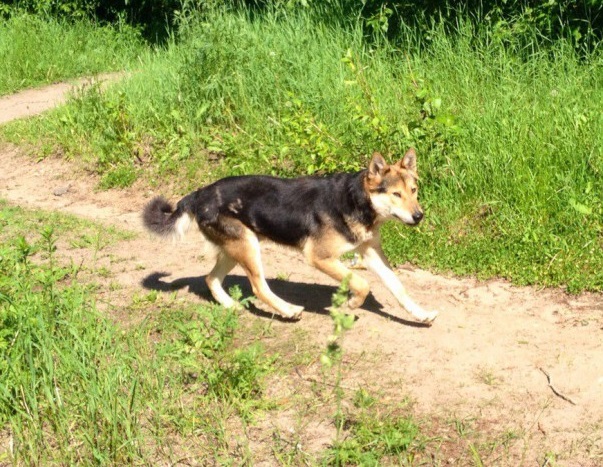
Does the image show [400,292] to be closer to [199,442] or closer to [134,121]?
[199,442]

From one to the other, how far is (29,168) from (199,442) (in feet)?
23.1

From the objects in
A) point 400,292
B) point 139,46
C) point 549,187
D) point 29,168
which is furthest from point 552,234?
point 139,46

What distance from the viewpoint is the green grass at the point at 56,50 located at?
48.8ft

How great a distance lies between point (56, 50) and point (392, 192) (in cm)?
1025

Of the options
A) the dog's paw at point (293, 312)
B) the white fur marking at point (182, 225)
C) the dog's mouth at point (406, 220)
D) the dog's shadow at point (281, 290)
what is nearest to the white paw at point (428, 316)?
the dog's shadow at point (281, 290)

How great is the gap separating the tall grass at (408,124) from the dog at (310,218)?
118 cm

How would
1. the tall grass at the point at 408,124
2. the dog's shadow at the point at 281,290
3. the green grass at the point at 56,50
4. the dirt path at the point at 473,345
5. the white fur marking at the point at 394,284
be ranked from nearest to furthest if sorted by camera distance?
1. the dirt path at the point at 473,345
2. the white fur marking at the point at 394,284
3. the dog's shadow at the point at 281,290
4. the tall grass at the point at 408,124
5. the green grass at the point at 56,50

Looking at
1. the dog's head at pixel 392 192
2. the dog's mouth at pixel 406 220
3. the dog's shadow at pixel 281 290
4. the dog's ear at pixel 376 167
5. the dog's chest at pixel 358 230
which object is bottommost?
the dog's shadow at pixel 281 290

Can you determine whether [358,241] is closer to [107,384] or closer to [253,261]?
[253,261]

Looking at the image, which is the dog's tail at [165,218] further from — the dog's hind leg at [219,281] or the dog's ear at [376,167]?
the dog's ear at [376,167]

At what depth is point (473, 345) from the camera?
6.29 meters

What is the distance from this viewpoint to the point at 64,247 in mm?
8484

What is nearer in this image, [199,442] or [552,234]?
[199,442]

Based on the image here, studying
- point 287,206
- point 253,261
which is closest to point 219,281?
point 253,261
